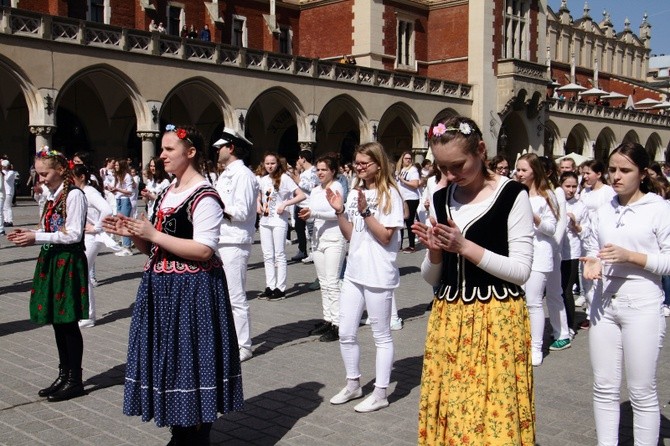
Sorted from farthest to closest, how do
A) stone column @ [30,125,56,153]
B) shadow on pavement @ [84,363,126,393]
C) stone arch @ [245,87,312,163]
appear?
stone arch @ [245,87,312,163], stone column @ [30,125,56,153], shadow on pavement @ [84,363,126,393]

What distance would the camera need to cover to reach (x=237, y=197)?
6250 millimetres

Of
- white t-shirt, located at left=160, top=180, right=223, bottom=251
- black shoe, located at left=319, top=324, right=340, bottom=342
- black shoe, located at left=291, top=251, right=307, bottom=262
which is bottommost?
black shoe, located at left=291, top=251, right=307, bottom=262

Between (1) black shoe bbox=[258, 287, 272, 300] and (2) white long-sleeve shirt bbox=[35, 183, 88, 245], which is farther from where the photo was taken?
(1) black shoe bbox=[258, 287, 272, 300]

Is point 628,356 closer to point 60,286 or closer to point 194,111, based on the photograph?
point 60,286

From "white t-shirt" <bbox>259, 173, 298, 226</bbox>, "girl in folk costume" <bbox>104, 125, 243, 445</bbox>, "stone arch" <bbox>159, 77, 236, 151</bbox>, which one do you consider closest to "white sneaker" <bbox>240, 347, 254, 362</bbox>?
"girl in folk costume" <bbox>104, 125, 243, 445</bbox>

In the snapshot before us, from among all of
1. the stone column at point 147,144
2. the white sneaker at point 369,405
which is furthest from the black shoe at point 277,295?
the stone column at point 147,144

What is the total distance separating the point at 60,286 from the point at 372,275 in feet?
7.66

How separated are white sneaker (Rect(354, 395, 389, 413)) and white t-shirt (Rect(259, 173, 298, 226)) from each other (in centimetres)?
497

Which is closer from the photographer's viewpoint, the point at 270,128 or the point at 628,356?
the point at 628,356

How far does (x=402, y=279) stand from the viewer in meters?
11.5

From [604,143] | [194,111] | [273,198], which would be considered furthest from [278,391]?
[604,143]

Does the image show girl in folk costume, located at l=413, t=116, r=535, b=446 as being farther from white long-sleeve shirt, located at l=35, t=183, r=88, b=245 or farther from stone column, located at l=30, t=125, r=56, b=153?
stone column, located at l=30, t=125, r=56, b=153

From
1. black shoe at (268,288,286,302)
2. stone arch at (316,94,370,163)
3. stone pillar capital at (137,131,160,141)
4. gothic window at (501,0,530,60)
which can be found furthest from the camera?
gothic window at (501,0,530,60)

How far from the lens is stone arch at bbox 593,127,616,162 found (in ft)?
143
